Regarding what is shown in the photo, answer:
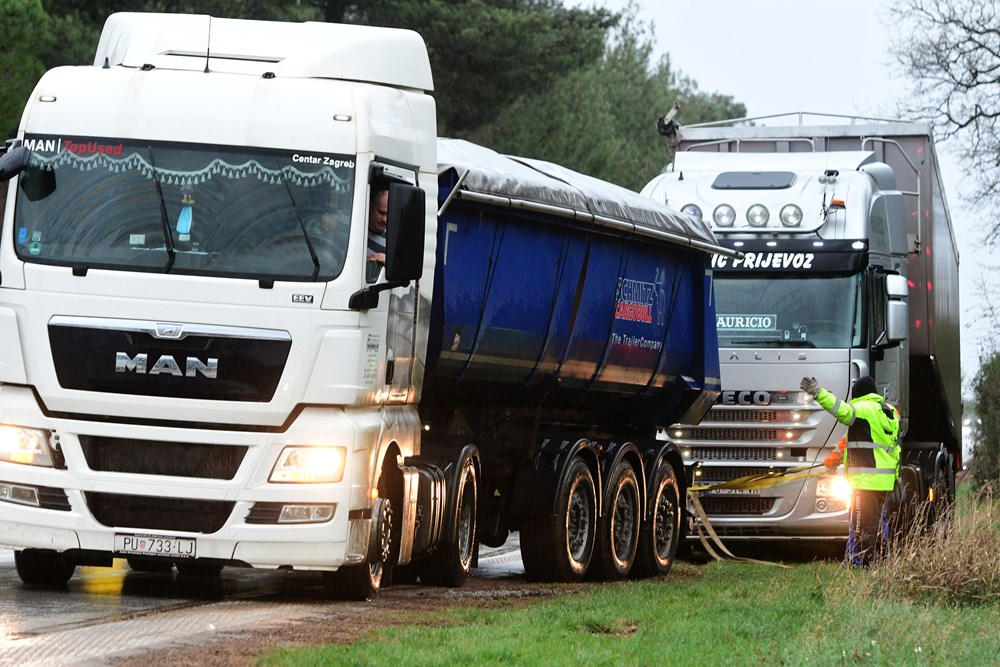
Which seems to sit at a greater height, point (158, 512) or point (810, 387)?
point (810, 387)

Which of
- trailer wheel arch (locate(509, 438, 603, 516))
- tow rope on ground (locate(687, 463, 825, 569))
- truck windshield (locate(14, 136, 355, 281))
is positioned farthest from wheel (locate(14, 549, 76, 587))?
tow rope on ground (locate(687, 463, 825, 569))

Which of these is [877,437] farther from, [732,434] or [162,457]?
[162,457]

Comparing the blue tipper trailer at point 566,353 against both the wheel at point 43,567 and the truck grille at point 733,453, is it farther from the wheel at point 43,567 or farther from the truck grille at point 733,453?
the wheel at point 43,567

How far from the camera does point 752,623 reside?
436 inches

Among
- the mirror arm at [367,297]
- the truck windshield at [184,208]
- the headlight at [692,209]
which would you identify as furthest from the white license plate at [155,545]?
the headlight at [692,209]

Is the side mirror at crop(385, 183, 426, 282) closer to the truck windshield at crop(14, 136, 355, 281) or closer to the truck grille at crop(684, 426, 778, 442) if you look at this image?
the truck windshield at crop(14, 136, 355, 281)

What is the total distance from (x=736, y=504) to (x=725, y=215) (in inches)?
115

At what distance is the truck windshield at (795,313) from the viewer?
17.4 meters

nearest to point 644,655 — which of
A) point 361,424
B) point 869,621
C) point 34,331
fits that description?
point 869,621

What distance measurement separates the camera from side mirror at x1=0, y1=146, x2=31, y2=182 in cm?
1058

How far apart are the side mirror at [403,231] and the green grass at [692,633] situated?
83.1 inches

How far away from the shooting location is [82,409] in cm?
1050

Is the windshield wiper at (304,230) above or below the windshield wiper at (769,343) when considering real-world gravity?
above

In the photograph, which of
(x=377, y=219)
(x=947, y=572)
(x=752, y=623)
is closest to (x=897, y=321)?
(x=947, y=572)
